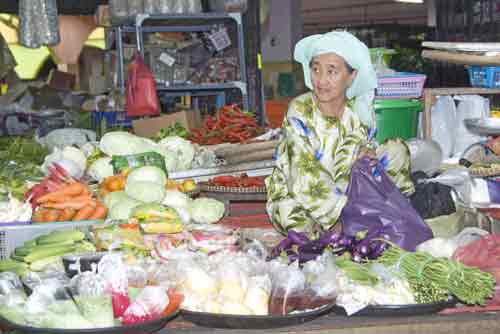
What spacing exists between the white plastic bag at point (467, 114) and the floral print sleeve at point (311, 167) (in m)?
2.34

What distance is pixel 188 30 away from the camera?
936 cm

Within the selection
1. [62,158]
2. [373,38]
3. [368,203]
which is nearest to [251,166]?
[62,158]

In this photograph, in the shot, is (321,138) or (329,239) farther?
(321,138)

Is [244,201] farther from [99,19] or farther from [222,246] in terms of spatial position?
[99,19]

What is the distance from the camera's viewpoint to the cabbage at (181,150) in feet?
20.3

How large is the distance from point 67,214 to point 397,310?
2.08m

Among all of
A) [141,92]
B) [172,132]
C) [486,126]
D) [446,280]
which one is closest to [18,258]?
[446,280]

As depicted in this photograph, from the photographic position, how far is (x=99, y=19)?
1083 cm

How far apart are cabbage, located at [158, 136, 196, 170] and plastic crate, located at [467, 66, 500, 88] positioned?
2340mm

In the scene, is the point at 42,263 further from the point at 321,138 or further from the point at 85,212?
the point at 321,138

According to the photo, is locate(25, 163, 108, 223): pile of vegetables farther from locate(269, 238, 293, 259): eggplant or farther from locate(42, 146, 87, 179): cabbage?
locate(269, 238, 293, 259): eggplant

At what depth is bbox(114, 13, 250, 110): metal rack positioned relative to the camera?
336 inches

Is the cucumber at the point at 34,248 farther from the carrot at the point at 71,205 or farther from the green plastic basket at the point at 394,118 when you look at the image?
the green plastic basket at the point at 394,118

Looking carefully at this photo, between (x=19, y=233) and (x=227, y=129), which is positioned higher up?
(x=227, y=129)
